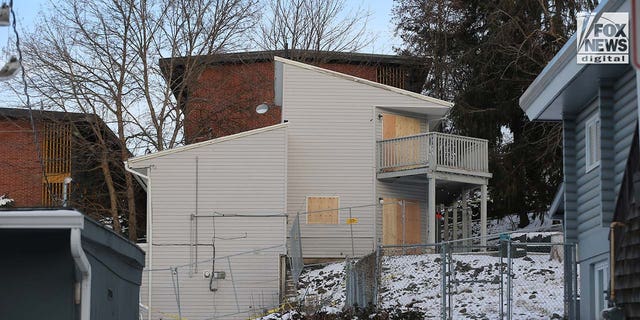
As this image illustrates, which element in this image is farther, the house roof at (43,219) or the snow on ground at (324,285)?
the snow on ground at (324,285)

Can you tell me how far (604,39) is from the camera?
13.8m

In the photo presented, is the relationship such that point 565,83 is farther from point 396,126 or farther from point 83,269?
point 396,126

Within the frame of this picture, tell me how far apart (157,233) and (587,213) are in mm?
17064

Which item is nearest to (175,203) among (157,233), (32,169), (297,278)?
(157,233)

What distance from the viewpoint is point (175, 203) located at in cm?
3122

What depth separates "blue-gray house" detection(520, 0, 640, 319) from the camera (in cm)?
1453

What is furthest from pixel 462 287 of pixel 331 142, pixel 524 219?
pixel 524 219

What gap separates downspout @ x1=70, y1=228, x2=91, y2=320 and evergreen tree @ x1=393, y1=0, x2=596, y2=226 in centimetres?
2772

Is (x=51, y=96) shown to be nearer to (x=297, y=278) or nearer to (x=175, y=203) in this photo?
(x=175, y=203)

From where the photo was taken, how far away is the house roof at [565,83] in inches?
571

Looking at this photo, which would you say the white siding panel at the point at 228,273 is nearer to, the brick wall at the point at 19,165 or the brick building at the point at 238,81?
the brick building at the point at 238,81

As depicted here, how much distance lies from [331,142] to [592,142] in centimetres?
1721

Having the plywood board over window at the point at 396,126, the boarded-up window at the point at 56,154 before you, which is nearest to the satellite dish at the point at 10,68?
the plywood board over window at the point at 396,126

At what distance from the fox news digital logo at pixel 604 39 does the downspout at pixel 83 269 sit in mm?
7046
